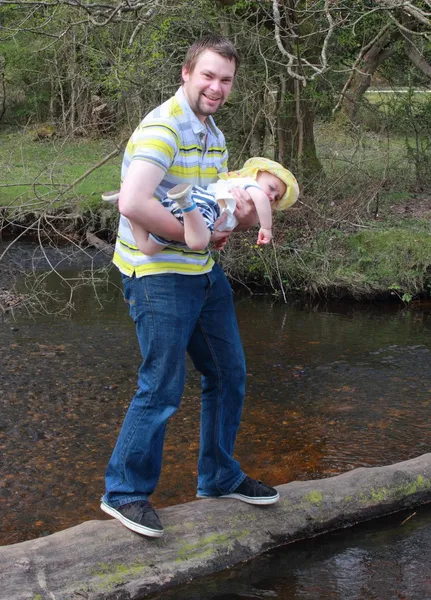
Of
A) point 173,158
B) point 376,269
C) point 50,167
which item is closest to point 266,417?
point 173,158

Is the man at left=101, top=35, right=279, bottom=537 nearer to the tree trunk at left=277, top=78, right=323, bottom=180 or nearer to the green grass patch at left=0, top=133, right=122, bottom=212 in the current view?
the green grass patch at left=0, top=133, right=122, bottom=212

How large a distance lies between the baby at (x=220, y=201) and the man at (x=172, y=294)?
6cm

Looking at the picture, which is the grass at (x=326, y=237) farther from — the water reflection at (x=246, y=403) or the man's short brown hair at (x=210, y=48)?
the man's short brown hair at (x=210, y=48)

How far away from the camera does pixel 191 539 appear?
3721 millimetres

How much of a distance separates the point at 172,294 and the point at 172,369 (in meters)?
0.31

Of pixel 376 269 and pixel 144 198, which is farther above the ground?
pixel 144 198

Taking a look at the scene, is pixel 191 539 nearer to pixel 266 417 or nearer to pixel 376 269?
pixel 266 417

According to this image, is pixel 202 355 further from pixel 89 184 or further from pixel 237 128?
pixel 89 184

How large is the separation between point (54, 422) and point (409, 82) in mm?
A: 9545

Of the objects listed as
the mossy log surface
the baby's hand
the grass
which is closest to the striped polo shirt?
the baby's hand

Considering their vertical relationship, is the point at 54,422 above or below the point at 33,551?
below

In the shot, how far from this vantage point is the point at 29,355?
787 centimetres

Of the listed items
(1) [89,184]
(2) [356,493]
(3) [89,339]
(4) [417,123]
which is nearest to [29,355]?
(3) [89,339]

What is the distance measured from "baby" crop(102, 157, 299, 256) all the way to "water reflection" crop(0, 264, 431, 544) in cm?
193
